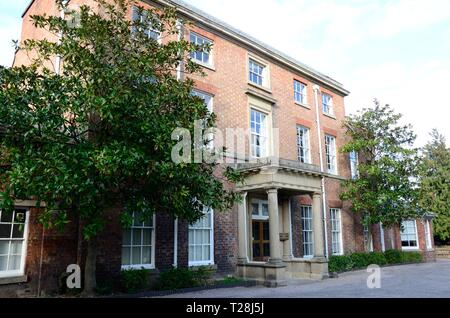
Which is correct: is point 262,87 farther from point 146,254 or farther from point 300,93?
point 146,254

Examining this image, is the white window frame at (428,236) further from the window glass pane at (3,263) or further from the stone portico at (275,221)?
the window glass pane at (3,263)

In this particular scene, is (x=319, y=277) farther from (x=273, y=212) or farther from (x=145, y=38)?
(x=145, y=38)

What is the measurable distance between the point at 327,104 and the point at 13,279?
1700 centimetres

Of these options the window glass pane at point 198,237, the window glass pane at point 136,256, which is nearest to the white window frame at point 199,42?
the window glass pane at point 198,237

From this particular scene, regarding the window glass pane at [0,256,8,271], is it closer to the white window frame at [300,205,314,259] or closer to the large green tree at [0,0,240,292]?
the large green tree at [0,0,240,292]

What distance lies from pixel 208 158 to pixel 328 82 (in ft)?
42.3

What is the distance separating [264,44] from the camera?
56.6 feet

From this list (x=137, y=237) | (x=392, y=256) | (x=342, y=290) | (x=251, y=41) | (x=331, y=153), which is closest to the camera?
(x=342, y=290)

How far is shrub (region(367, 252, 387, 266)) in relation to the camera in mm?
18906

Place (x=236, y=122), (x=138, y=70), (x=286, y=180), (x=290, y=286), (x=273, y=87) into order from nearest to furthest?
(x=138, y=70)
(x=290, y=286)
(x=286, y=180)
(x=236, y=122)
(x=273, y=87)

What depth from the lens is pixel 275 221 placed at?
1270cm

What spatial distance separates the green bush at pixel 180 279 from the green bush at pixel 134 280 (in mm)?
519

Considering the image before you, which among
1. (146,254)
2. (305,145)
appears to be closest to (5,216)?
(146,254)
